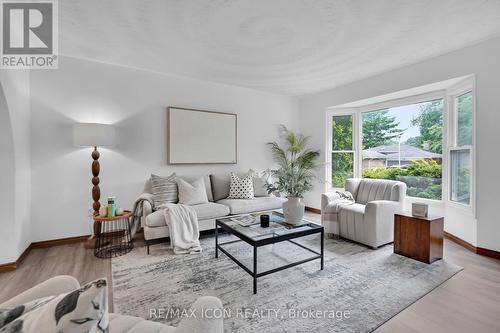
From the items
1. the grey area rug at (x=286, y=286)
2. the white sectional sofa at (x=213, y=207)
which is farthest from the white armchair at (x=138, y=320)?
the white sectional sofa at (x=213, y=207)

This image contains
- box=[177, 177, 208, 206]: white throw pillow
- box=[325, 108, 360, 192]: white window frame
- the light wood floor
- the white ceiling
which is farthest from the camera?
box=[325, 108, 360, 192]: white window frame

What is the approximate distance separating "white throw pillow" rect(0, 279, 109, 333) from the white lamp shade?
284cm

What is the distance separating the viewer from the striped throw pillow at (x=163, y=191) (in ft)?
10.8

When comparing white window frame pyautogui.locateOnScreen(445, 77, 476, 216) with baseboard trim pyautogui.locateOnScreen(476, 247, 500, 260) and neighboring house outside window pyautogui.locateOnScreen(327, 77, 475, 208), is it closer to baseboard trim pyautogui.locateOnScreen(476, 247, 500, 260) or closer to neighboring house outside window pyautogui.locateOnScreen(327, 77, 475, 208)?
neighboring house outside window pyautogui.locateOnScreen(327, 77, 475, 208)

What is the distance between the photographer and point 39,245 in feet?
10.0

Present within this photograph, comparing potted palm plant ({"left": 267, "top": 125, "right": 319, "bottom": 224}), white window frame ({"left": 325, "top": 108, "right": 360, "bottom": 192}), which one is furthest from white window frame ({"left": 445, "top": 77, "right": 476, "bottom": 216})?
potted palm plant ({"left": 267, "top": 125, "right": 319, "bottom": 224})

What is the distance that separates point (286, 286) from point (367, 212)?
61.9 inches

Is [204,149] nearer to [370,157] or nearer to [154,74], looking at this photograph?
A: [154,74]

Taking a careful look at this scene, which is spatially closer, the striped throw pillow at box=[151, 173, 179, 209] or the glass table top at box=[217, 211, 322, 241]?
the glass table top at box=[217, 211, 322, 241]

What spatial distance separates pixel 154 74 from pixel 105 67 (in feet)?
2.24

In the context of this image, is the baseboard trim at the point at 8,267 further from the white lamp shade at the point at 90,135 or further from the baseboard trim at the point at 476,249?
the baseboard trim at the point at 476,249

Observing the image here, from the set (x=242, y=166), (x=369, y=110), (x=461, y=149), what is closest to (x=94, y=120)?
(x=242, y=166)

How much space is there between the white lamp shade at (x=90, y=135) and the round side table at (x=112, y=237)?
95 cm

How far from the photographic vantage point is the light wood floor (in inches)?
65.9
